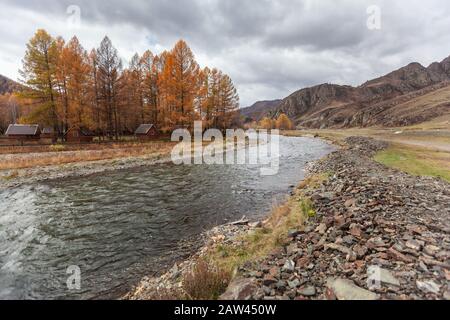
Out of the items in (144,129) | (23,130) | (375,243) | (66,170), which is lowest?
(375,243)

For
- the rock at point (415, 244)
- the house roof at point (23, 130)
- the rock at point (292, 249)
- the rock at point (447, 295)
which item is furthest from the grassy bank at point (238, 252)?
the house roof at point (23, 130)

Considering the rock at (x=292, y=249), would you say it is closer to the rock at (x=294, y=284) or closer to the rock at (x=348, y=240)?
the rock at (x=348, y=240)

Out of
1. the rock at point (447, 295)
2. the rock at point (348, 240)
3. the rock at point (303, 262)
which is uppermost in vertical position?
the rock at point (447, 295)

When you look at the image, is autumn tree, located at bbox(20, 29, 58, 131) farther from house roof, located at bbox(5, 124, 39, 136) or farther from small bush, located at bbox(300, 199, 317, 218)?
small bush, located at bbox(300, 199, 317, 218)

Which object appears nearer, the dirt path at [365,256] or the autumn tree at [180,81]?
the dirt path at [365,256]

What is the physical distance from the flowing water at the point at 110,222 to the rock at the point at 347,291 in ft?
16.3

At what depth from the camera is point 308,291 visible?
421 cm

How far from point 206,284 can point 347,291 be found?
2.79 m

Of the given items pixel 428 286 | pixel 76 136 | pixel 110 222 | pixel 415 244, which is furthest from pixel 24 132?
pixel 428 286

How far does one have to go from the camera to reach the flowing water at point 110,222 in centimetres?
663

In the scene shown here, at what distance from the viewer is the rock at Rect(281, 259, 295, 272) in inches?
198

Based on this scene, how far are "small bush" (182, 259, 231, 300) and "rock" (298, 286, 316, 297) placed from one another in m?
1.64

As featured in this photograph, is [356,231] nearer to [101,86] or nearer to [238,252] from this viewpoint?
[238,252]
